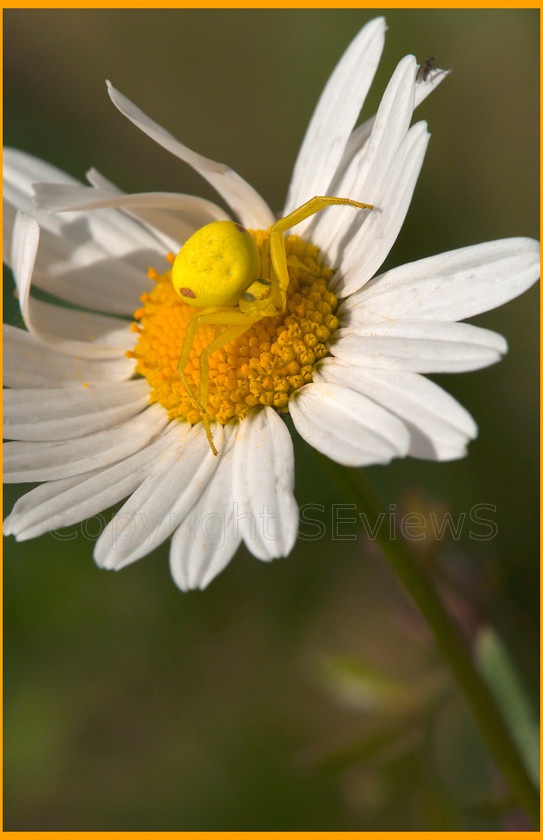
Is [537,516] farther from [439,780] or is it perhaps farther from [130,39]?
[130,39]

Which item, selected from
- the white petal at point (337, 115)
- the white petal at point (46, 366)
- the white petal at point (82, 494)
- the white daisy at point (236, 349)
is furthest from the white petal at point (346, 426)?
the white petal at point (46, 366)

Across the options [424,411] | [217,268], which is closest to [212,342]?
[217,268]

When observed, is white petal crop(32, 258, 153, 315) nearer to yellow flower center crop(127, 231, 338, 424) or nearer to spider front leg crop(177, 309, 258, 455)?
yellow flower center crop(127, 231, 338, 424)

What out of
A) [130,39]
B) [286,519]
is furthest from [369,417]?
[130,39]

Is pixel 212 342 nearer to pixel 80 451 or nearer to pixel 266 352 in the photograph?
pixel 266 352

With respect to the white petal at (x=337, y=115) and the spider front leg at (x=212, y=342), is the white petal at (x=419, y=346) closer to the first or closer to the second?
the spider front leg at (x=212, y=342)

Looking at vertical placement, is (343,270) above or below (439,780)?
above
